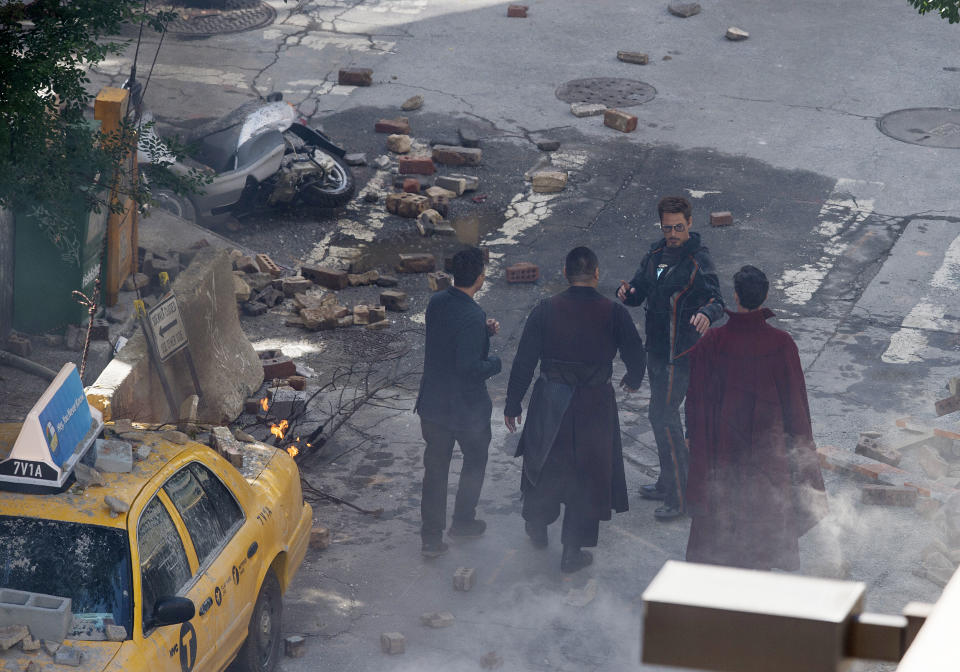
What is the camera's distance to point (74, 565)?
5.18 metres

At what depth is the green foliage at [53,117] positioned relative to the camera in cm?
657

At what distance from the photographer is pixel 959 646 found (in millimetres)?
1204

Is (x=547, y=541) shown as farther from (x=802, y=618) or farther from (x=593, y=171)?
(x=593, y=171)

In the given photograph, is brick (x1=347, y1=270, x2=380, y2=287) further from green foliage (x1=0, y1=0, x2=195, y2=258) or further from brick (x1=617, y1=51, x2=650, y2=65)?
brick (x1=617, y1=51, x2=650, y2=65)

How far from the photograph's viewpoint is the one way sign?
8.40 meters

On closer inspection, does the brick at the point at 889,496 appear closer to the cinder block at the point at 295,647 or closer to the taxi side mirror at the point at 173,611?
the cinder block at the point at 295,647

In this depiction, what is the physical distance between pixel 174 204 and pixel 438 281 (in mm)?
2915

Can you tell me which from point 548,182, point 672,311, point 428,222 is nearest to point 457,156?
point 548,182

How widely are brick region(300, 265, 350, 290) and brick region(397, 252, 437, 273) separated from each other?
0.60m

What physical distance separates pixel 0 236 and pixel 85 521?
4.93 metres

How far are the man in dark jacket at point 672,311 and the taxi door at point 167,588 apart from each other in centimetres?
320

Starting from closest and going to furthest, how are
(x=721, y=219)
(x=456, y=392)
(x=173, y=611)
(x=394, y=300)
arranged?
(x=173, y=611), (x=456, y=392), (x=394, y=300), (x=721, y=219)

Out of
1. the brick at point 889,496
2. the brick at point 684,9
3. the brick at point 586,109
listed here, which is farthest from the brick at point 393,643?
the brick at point 684,9

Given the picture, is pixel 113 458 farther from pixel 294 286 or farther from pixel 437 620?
pixel 294 286
